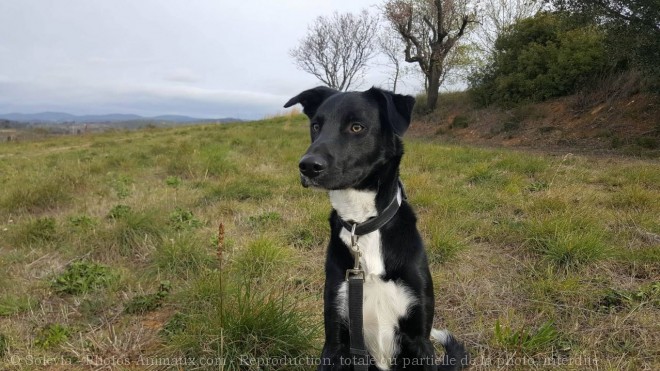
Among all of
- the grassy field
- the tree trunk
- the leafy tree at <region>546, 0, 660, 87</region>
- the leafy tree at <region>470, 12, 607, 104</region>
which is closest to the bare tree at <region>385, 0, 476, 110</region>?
the tree trunk

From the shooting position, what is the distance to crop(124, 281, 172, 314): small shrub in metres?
2.95

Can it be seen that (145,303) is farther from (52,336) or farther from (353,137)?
(353,137)

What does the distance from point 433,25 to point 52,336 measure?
2000 cm

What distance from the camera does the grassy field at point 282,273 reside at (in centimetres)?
235

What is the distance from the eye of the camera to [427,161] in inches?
309

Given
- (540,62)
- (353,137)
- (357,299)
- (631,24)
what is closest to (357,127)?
(353,137)

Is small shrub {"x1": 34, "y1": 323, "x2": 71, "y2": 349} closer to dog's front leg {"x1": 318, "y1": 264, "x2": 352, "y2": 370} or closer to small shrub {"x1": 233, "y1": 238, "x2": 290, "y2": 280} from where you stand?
small shrub {"x1": 233, "y1": 238, "x2": 290, "y2": 280}

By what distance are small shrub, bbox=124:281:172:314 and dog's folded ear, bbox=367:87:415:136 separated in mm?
2097

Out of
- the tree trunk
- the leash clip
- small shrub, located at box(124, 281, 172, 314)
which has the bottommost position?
small shrub, located at box(124, 281, 172, 314)

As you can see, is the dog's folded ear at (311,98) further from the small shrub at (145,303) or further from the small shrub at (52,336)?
the small shrub at (52,336)

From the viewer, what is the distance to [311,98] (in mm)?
2732

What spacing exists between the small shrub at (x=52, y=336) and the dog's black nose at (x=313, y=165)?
6.26 feet

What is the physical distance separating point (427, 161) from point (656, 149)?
5131 millimetres

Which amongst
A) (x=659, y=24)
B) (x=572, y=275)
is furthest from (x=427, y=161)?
(x=659, y=24)
